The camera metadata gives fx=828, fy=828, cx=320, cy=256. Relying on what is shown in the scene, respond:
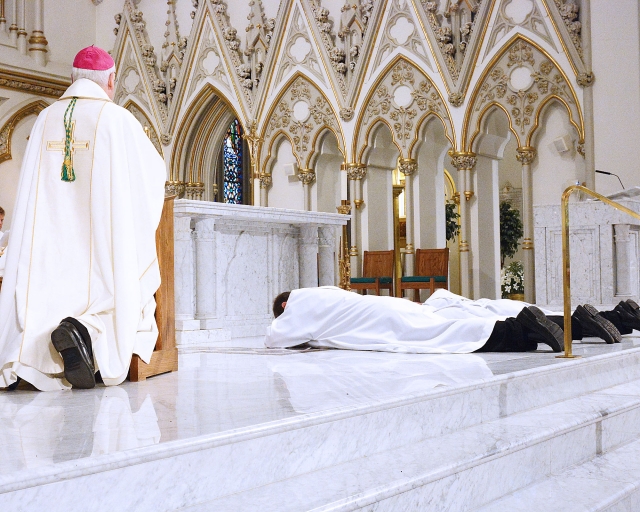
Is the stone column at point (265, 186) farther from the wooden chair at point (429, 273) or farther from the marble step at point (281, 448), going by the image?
the marble step at point (281, 448)

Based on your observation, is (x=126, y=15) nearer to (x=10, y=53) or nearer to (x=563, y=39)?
(x=10, y=53)

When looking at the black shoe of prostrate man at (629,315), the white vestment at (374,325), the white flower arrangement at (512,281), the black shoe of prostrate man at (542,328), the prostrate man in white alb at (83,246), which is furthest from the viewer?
the white flower arrangement at (512,281)

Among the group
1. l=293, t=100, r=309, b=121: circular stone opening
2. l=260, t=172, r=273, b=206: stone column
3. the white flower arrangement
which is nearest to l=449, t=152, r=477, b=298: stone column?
the white flower arrangement

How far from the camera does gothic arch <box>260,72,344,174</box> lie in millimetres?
13695

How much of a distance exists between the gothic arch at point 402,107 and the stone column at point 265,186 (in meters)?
1.97

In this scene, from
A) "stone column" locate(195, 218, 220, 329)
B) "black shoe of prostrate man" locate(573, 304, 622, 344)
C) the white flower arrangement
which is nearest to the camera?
"black shoe of prostrate man" locate(573, 304, 622, 344)

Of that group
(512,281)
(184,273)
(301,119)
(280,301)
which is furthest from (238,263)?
(512,281)

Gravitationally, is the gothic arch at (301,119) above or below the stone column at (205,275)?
above

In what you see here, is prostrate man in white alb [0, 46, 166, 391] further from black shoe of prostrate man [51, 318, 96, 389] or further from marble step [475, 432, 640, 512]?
marble step [475, 432, 640, 512]

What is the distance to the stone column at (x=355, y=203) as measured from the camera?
43.9 feet

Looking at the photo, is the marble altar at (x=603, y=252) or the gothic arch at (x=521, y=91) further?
the gothic arch at (x=521, y=91)

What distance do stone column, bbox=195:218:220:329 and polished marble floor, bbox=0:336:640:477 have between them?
5.92 ft

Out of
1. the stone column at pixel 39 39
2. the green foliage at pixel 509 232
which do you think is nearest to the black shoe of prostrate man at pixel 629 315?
the green foliage at pixel 509 232

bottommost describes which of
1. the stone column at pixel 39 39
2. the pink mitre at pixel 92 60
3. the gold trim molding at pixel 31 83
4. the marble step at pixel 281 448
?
the marble step at pixel 281 448
